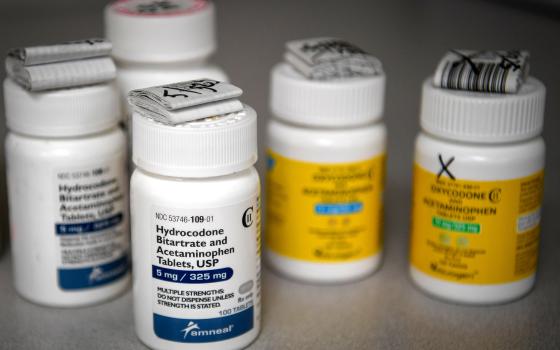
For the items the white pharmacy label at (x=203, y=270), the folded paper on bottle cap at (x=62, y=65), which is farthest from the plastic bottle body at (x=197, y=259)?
the folded paper on bottle cap at (x=62, y=65)

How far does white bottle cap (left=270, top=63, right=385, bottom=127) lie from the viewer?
0.91 m

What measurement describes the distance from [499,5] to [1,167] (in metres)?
0.70

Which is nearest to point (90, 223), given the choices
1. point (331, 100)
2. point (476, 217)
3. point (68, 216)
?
point (68, 216)

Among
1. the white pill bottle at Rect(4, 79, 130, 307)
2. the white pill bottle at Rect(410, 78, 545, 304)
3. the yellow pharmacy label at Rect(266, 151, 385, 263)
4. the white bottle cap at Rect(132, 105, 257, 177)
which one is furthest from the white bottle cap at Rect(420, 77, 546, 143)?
the white pill bottle at Rect(4, 79, 130, 307)

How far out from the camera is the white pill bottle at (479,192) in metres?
0.86

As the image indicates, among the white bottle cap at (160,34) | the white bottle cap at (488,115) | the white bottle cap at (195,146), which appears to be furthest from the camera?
the white bottle cap at (160,34)

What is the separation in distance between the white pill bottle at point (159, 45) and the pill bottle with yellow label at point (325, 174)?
9 centimetres

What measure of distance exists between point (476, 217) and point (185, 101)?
0.31m

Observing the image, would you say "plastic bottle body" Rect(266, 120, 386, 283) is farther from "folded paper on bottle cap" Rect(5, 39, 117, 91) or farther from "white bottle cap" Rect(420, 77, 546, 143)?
"folded paper on bottle cap" Rect(5, 39, 117, 91)

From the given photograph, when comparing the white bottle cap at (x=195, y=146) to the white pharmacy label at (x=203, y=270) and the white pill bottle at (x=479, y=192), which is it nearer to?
the white pharmacy label at (x=203, y=270)

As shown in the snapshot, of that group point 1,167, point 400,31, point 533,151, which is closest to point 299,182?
point 533,151

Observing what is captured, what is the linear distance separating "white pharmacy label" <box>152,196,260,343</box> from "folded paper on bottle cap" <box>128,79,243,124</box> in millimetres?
79

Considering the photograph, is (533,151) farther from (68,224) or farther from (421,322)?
(68,224)

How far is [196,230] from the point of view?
766mm
